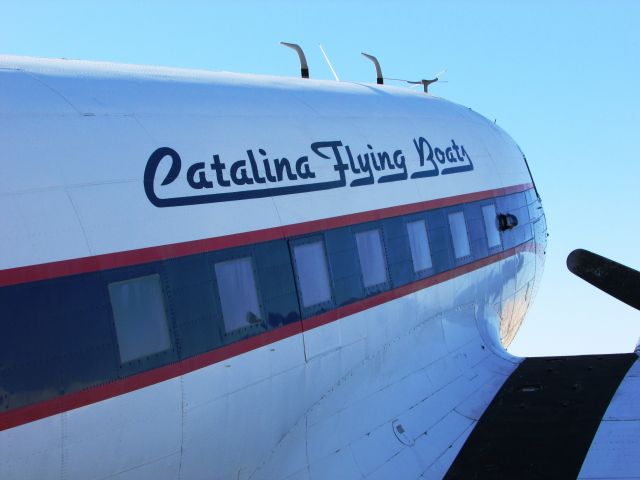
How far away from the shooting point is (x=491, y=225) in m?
14.6

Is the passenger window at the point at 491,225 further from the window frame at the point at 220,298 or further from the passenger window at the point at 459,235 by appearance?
the window frame at the point at 220,298

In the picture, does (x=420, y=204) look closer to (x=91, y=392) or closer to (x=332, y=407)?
(x=332, y=407)

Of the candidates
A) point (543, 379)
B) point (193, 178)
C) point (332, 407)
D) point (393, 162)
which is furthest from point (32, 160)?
point (543, 379)

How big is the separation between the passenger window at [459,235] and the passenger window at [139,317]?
644 centimetres

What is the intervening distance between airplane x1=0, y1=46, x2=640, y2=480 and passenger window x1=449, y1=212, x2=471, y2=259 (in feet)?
0.17

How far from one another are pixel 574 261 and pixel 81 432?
9.62 metres

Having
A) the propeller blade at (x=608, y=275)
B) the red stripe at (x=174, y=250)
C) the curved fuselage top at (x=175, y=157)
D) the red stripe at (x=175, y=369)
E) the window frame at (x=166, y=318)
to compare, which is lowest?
the propeller blade at (x=608, y=275)

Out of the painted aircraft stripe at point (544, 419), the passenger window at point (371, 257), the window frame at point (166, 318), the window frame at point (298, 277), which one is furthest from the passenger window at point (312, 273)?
the painted aircraft stripe at point (544, 419)

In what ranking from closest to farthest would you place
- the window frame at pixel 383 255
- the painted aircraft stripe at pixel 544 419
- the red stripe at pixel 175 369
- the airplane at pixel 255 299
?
the red stripe at pixel 175 369 < the airplane at pixel 255 299 < the painted aircraft stripe at pixel 544 419 < the window frame at pixel 383 255

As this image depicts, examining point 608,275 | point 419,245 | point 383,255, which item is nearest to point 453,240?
point 419,245

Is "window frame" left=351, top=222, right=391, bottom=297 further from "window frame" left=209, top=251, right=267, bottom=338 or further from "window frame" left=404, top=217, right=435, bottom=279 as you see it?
"window frame" left=209, top=251, right=267, bottom=338

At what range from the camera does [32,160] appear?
21.6 feet

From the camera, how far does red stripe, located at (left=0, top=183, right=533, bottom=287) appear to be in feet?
21.0

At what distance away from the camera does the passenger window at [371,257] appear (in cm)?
1022
